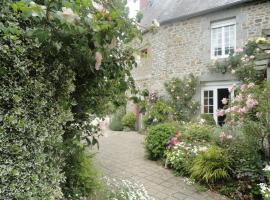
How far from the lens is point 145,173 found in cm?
602

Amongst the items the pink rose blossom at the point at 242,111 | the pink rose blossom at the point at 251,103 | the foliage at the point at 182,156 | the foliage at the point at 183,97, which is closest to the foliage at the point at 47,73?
the pink rose blossom at the point at 251,103

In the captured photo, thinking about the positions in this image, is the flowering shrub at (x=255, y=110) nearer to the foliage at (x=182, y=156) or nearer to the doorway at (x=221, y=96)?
the foliage at (x=182, y=156)

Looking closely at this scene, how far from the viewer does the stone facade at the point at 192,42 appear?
360 inches

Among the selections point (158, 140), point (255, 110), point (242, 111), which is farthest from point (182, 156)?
point (255, 110)

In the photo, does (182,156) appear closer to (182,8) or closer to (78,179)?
(78,179)

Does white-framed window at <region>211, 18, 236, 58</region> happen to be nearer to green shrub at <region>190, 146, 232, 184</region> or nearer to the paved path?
the paved path

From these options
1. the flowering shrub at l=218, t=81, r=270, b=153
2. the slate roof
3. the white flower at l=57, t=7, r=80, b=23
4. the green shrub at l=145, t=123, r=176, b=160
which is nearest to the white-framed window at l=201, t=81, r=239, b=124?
the slate roof

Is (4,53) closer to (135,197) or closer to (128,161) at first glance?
(135,197)

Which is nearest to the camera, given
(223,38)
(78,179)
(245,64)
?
(78,179)

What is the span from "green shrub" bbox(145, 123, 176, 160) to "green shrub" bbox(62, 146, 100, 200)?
393 centimetres

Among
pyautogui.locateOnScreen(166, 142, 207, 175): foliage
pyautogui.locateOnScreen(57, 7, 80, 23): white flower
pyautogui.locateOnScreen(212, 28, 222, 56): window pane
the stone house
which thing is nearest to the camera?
pyautogui.locateOnScreen(57, 7, 80, 23): white flower

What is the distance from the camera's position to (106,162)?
6.82m

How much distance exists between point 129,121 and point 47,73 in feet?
39.9

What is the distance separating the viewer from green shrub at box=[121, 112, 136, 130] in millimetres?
14238
